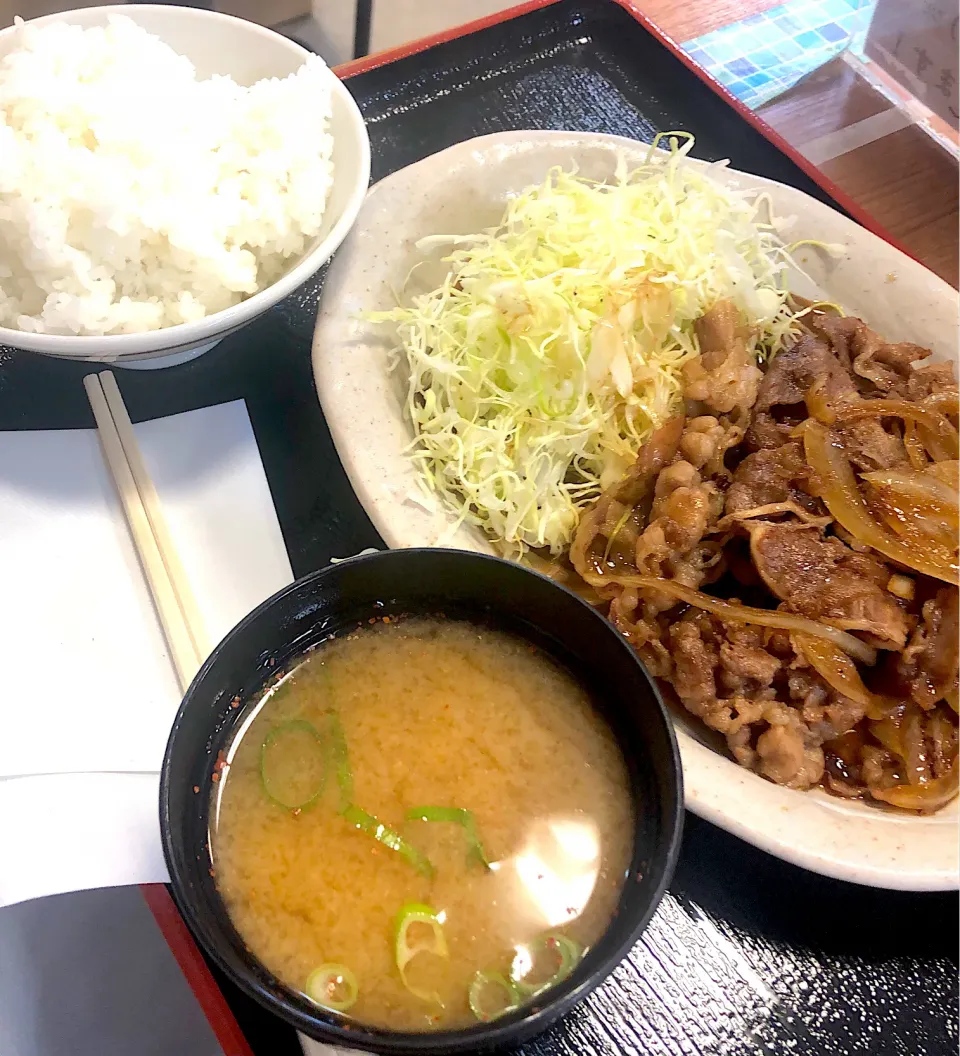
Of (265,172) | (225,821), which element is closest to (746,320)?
(265,172)

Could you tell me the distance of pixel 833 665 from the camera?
1477 mm

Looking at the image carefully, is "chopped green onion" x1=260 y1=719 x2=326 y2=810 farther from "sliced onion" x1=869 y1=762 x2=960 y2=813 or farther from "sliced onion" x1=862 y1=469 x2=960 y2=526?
"sliced onion" x1=862 y1=469 x2=960 y2=526

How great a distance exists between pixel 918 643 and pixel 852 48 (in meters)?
2.94

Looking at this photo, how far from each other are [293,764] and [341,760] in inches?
3.1

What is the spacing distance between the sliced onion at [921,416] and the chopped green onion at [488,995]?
3.92ft

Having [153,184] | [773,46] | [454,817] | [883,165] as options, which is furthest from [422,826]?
[773,46]

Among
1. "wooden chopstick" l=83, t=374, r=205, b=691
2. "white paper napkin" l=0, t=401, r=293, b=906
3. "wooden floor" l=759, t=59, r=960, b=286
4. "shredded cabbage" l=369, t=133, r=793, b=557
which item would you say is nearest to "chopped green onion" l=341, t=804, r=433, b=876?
"white paper napkin" l=0, t=401, r=293, b=906

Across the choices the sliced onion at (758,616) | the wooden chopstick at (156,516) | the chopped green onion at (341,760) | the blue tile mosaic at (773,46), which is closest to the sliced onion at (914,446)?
the sliced onion at (758,616)

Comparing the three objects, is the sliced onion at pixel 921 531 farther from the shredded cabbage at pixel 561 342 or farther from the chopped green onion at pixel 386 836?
the chopped green onion at pixel 386 836

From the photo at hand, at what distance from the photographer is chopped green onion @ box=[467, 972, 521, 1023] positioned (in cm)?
114

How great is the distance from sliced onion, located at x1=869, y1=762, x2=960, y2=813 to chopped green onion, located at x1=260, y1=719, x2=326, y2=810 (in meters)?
1.00

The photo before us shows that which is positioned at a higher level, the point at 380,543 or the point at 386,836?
the point at 386,836

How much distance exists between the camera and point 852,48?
3.35 metres

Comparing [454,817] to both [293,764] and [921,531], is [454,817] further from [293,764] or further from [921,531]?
[921,531]
